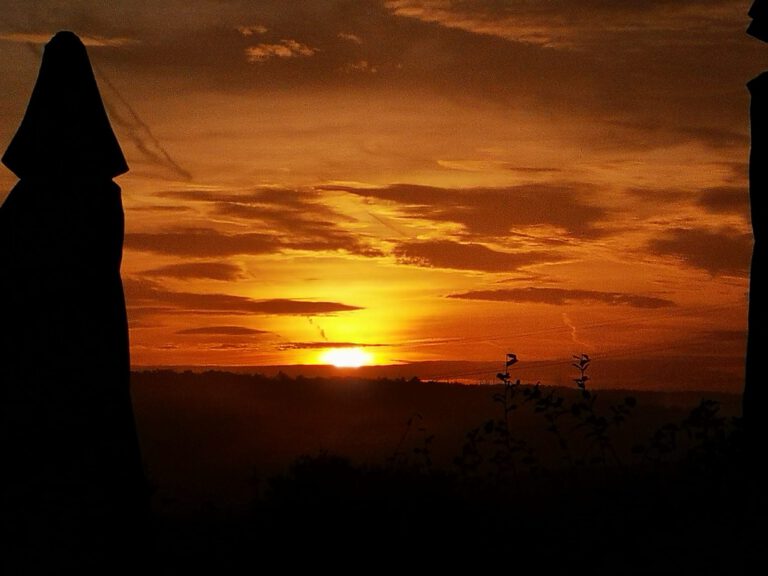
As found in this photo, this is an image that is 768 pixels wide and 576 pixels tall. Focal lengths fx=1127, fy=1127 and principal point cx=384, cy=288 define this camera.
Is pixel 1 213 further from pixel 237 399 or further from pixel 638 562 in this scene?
pixel 237 399

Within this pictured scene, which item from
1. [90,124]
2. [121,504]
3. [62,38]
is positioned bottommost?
[121,504]

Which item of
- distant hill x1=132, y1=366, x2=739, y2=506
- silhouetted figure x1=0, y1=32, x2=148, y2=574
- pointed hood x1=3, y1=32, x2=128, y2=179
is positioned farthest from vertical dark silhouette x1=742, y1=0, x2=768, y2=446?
distant hill x1=132, y1=366, x2=739, y2=506

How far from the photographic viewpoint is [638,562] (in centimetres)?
1145

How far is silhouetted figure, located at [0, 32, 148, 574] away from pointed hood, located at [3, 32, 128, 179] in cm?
2

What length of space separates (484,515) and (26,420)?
5.43 metres

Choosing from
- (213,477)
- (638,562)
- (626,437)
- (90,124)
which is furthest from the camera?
(626,437)

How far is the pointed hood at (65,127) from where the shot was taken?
530 inches

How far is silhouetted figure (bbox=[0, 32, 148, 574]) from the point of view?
12922 millimetres

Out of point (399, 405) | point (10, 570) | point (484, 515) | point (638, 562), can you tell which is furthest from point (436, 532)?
A: point (399, 405)

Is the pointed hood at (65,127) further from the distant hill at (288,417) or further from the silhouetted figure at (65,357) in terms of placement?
the distant hill at (288,417)

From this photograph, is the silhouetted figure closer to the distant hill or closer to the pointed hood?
the pointed hood

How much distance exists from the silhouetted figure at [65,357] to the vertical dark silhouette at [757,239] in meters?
7.36

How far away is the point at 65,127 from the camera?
13617 mm

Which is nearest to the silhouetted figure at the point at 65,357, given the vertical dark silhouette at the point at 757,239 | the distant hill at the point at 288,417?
the vertical dark silhouette at the point at 757,239
